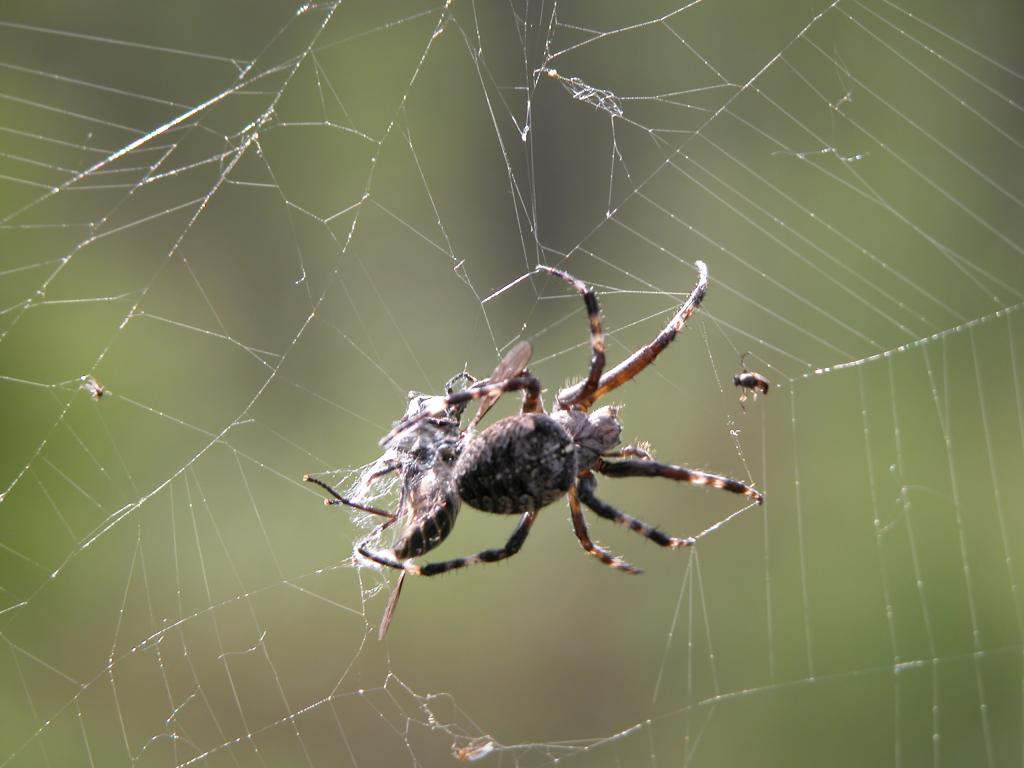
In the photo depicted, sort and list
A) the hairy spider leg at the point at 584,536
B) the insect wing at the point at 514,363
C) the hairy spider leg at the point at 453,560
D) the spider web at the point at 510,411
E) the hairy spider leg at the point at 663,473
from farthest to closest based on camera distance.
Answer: the spider web at the point at 510,411 < the hairy spider leg at the point at 584,536 < the hairy spider leg at the point at 663,473 < the hairy spider leg at the point at 453,560 < the insect wing at the point at 514,363

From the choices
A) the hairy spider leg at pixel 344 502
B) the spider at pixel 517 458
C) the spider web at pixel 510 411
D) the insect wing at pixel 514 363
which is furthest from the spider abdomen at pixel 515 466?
the spider web at pixel 510 411

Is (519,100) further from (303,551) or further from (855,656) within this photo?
(855,656)

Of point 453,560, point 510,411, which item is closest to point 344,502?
point 453,560

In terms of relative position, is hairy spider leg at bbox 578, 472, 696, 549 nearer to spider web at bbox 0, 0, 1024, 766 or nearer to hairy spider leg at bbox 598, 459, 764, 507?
hairy spider leg at bbox 598, 459, 764, 507

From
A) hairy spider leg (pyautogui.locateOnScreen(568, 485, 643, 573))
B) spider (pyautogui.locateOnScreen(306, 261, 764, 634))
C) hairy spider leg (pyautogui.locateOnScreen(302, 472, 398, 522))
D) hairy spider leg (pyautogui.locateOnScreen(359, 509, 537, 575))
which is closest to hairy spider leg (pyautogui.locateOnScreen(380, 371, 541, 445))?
spider (pyautogui.locateOnScreen(306, 261, 764, 634))

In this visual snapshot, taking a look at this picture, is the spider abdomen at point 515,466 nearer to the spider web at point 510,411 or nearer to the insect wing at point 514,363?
the insect wing at point 514,363
